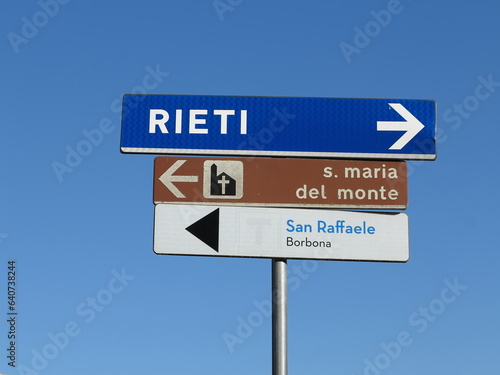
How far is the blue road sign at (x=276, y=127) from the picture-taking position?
863 centimetres

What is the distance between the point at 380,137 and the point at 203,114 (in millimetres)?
1988

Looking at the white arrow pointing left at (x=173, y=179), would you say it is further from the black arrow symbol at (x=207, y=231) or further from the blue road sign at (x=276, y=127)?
the black arrow symbol at (x=207, y=231)

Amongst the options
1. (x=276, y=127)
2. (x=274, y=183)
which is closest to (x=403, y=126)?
(x=276, y=127)

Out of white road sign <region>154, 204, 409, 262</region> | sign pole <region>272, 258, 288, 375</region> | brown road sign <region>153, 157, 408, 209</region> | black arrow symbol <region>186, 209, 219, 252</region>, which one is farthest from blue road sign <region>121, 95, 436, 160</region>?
sign pole <region>272, 258, 288, 375</region>

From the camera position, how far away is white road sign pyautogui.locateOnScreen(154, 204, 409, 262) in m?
8.16

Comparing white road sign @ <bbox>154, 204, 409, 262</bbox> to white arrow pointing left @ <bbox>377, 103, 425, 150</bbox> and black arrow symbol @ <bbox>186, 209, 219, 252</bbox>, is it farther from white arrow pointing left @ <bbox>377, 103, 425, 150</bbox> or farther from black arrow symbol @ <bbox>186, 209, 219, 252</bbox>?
white arrow pointing left @ <bbox>377, 103, 425, 150</bbox>

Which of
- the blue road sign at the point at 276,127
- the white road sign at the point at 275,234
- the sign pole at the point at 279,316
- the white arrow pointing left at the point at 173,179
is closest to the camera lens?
the sign pole at the point at 279,316

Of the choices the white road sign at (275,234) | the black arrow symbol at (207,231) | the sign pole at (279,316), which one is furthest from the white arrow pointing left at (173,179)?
the sign pole at (279,316)

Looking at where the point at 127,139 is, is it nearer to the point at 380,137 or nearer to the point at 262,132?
the point at 262,132

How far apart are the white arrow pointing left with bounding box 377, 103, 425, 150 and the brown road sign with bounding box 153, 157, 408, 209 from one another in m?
0.32

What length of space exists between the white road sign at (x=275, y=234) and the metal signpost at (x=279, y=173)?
0.03 feet

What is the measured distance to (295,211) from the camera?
8375 millimetres

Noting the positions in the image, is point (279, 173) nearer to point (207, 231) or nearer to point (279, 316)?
point (207, 231)

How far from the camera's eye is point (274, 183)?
8508mm
